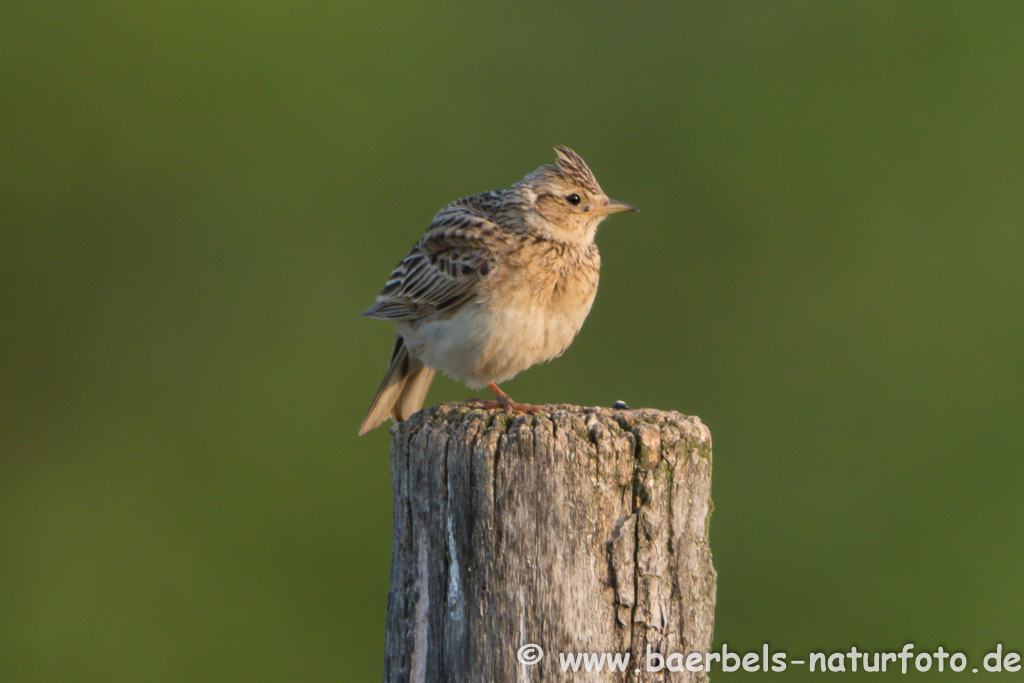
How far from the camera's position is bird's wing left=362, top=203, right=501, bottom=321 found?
6.19 meters

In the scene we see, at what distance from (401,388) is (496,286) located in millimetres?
1028

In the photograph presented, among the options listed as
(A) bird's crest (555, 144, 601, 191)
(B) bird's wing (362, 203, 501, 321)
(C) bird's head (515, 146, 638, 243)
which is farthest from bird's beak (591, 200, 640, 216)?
(B) bird's wing (362, 203, 501, 321)

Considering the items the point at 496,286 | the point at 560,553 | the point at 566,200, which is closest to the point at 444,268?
the point at 496,286

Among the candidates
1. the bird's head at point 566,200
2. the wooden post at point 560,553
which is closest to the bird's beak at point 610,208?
the bird's head at point 566,200

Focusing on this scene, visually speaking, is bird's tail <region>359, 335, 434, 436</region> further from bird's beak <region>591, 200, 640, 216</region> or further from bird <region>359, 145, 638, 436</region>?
bird's beak <region>591, 200, 640, 216</region>

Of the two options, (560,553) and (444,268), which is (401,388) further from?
(560,553)

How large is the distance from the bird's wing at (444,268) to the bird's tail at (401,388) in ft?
0.89

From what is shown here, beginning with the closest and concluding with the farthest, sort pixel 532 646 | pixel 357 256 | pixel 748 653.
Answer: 1. pixel 532 646
2. pixel 748 653
3. pixel 357 256

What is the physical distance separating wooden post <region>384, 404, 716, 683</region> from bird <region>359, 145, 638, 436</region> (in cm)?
196

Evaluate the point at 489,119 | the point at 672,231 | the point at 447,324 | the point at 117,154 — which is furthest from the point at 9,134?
the point at 447,324

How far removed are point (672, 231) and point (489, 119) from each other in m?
2.65

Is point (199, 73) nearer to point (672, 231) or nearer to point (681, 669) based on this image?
point (672, 231)

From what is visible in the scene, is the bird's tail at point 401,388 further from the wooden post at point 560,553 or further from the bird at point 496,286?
the wooden post at point 560,553

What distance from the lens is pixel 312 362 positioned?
41.2 ft
